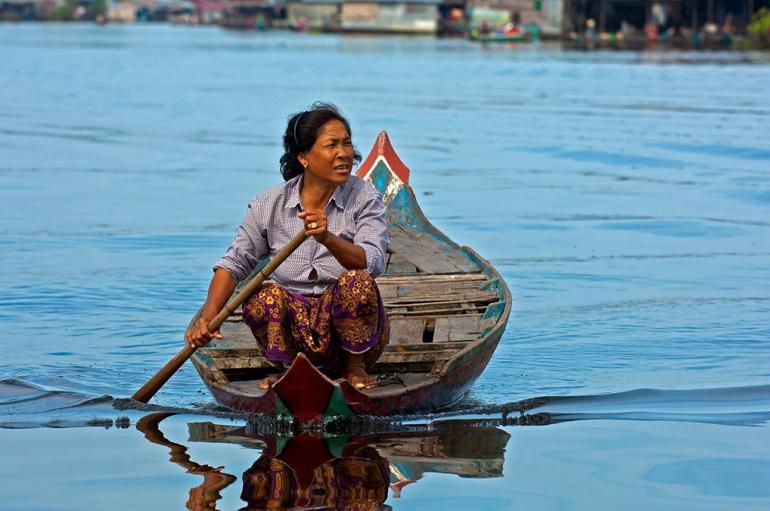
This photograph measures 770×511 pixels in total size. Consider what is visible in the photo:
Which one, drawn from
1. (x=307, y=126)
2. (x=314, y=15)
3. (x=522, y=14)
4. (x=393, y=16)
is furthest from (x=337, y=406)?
(x=314, y=15)

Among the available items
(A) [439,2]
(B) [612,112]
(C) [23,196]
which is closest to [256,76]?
(B) [612,112]

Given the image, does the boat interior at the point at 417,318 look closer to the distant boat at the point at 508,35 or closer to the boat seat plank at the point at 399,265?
the boat seat plank at the point at 399,265

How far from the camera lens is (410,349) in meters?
5.67

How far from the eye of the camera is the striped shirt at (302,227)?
499 cm

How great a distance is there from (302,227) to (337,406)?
679 mm

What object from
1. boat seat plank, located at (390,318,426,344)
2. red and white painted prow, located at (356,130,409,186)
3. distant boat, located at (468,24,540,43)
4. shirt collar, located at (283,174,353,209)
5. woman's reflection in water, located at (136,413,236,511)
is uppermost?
shirt collar, located at (283,174,353,209)

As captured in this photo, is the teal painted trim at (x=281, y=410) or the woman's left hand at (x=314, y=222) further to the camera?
the teal painted trim at (x=281, y=410)

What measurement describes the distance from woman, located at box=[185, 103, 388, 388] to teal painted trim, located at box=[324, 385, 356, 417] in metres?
0.14

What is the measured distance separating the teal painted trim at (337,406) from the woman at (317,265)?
0.46ft

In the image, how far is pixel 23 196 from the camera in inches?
511

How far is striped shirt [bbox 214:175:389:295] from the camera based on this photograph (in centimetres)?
499

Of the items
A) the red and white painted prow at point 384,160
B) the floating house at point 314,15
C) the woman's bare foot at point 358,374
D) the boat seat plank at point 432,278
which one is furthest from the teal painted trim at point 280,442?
the floating house at point 314,15

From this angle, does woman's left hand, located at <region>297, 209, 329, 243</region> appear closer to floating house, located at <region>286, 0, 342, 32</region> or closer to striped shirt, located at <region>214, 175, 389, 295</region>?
striped shirt, located at <region>214, 175, 389, 295</region>

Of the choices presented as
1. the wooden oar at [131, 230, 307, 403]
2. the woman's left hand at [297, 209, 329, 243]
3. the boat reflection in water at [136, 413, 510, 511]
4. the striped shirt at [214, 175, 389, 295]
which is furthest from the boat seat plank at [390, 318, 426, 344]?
the woman's left hand at [297, 209, 329, 243]
